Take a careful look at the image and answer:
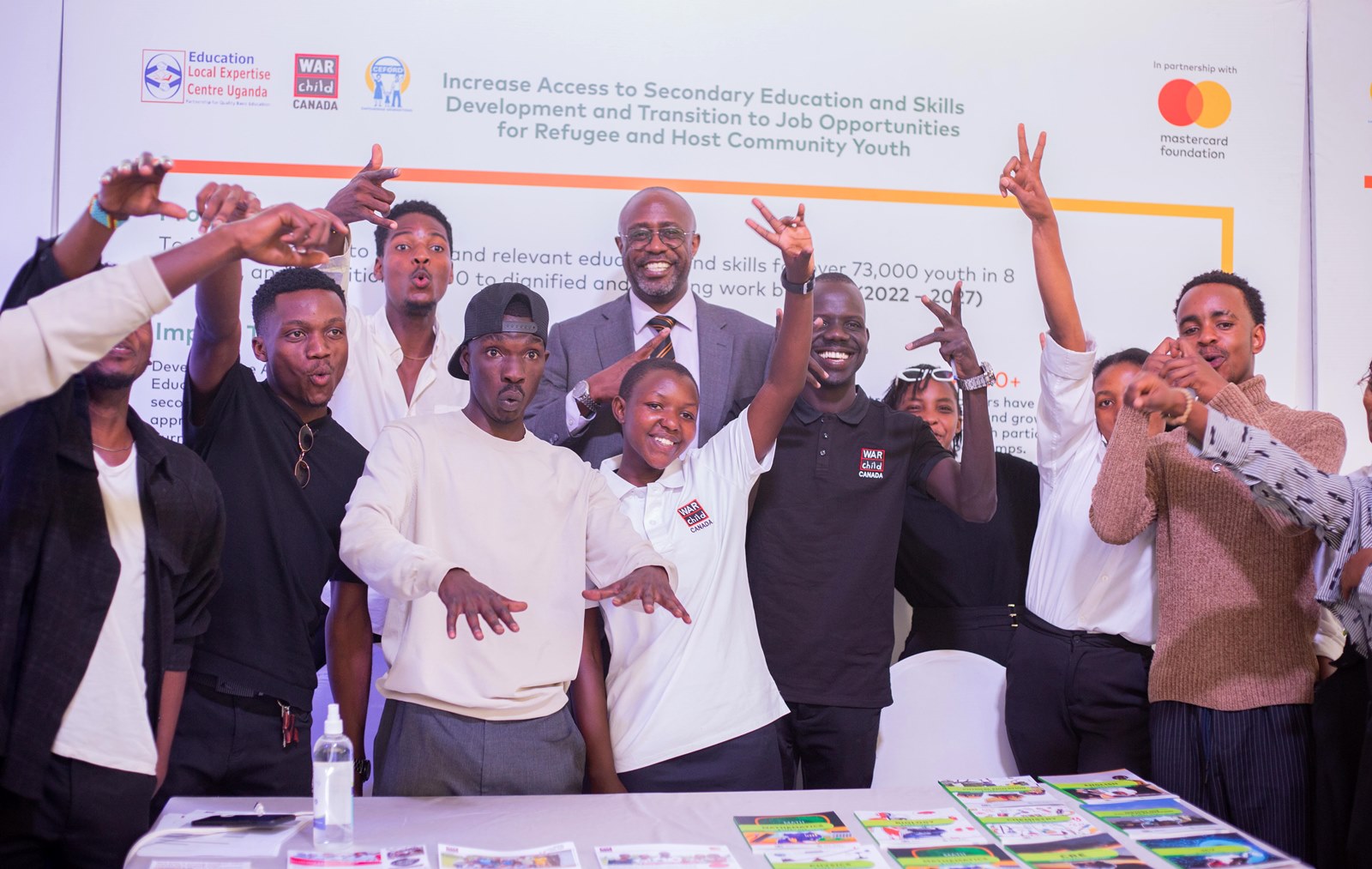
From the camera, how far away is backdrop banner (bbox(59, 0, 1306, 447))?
158 inches

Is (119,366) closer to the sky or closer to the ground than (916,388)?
closer to the ground

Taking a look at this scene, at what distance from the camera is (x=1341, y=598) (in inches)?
104

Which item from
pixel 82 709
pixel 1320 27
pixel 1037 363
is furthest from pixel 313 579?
pixel 1320 27

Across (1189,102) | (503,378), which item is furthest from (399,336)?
(1189,102)

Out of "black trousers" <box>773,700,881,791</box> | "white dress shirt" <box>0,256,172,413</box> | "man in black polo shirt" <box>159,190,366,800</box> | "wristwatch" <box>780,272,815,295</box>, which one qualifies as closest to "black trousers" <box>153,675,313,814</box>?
"man in black polo shirt" <box>159,190,366,800</box>

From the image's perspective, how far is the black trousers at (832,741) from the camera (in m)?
3.25

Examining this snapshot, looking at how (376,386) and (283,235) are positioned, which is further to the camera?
(376,386)

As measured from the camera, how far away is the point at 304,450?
9.39ft

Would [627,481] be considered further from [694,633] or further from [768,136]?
[768,136]

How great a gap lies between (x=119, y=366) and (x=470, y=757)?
112cm

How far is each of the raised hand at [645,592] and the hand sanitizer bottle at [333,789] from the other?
61 centimetres

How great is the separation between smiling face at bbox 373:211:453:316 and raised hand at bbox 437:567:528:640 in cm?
173

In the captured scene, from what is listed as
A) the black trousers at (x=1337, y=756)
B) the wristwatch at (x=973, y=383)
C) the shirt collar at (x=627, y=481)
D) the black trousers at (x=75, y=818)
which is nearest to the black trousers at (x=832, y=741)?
the shirt collar at (x=627, y=481)

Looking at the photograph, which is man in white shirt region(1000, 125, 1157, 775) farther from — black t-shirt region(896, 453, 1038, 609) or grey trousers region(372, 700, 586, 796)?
grey trousers region(372, 700, 586, 796)
